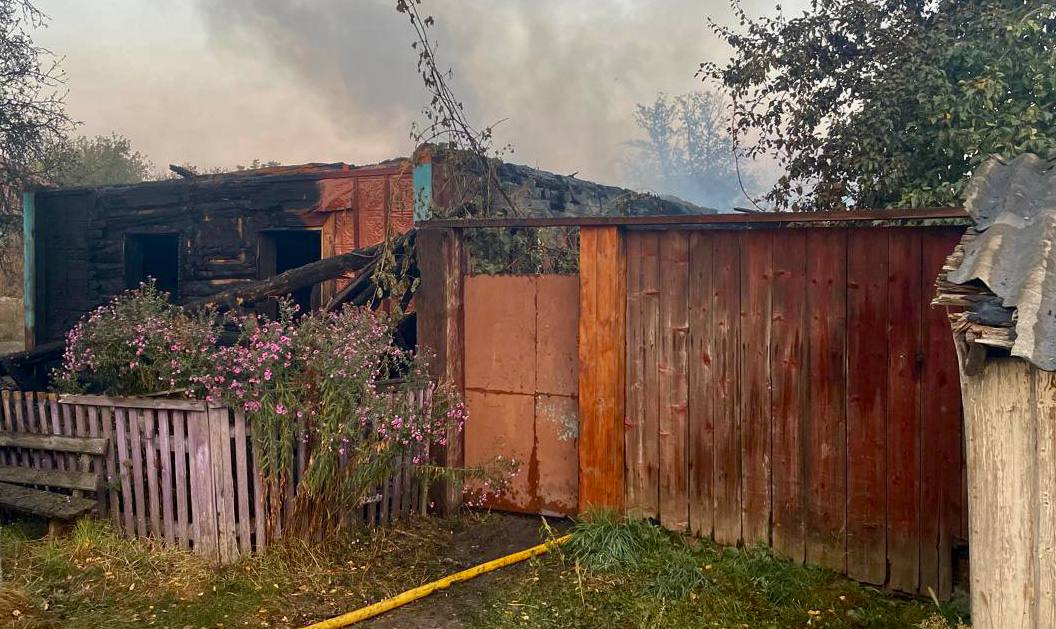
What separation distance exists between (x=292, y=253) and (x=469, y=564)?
344 inches

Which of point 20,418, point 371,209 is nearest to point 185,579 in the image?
point 20,418

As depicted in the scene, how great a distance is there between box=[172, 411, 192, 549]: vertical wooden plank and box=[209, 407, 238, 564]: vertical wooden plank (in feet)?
0.88

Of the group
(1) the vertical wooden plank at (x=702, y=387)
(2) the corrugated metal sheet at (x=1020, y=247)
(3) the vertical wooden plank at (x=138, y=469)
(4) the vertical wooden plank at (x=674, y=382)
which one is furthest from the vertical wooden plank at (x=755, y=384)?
(3) the vertical wooden plank at (x=138, y=469)

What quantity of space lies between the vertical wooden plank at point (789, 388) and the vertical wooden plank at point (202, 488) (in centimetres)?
393

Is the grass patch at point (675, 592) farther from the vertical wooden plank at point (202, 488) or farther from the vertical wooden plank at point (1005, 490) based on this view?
the vertical wooden plank at point (202, 488)

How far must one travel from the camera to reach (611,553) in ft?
18.0

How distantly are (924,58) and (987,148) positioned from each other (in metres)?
1.28

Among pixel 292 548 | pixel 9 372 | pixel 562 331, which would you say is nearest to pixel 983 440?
pixel 562 331

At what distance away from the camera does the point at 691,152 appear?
183ft

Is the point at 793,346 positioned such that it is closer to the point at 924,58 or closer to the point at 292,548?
the point at 292,548

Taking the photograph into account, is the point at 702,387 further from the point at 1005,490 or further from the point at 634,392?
the point at 1005,490

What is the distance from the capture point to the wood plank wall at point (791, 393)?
493cm

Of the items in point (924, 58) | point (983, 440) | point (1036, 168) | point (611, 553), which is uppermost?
point (924, 58)

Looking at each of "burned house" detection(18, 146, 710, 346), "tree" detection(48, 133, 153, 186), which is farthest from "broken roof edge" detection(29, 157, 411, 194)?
"tree" detection(48, 133, 153, 186)
